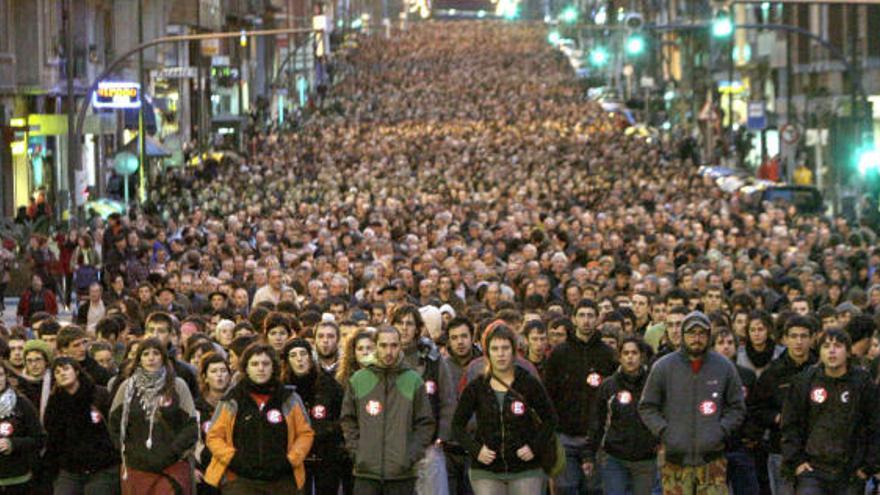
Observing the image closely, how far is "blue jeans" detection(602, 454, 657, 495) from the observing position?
581 inches

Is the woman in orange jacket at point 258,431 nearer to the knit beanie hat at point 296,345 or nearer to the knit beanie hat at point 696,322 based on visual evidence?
the knit beanie hat at point 296,345

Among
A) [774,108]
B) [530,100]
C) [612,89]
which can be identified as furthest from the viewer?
[612,89]

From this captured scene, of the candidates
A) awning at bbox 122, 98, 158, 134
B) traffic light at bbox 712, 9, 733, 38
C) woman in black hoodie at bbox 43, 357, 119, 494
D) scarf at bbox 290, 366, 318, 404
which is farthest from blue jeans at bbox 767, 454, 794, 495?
awning at bbox 122, 98, 158, 134

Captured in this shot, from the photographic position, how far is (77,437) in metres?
14.2

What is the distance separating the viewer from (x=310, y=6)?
150m

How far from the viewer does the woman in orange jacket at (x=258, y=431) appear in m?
13.2

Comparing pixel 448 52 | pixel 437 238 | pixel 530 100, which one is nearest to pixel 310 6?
pixel 448 52

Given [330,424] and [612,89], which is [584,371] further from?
[612,89]

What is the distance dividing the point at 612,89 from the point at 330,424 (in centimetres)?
9332

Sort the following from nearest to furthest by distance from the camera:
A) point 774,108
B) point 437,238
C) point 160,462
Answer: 1. point 160,462
2. point 437,238
3. point 774,108

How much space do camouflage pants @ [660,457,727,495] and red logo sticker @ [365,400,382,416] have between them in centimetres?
177

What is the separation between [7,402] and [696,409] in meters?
4.06

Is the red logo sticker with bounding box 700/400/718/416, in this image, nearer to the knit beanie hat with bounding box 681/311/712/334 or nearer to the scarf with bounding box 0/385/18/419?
the knit beanie hat with bounding box 681/311/712/334

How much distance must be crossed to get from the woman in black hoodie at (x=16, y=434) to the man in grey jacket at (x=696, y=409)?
359 centimetres
